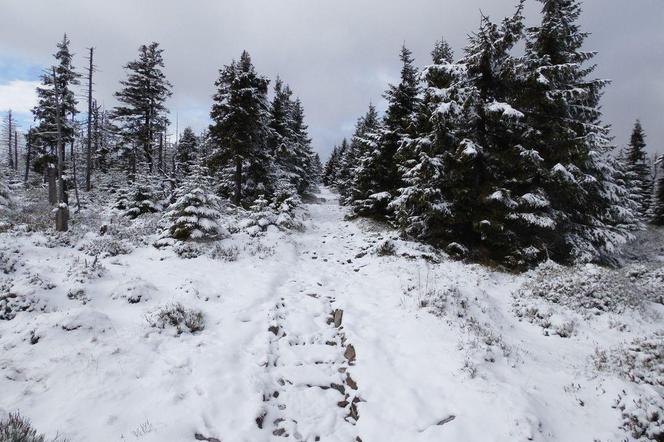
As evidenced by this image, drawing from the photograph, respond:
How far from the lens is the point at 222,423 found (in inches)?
193

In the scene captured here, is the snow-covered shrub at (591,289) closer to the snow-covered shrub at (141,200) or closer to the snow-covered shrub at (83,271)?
the snow-covered shrub at (83,271)

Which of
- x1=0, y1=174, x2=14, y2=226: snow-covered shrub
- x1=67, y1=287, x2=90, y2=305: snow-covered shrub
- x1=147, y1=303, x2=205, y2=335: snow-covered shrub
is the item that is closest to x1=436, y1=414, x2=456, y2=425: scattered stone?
x1=147, y1=303, x2=205, y2=335: snow-covered shrub

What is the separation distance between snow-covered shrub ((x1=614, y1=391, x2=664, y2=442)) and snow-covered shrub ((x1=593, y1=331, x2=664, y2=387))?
80 cm

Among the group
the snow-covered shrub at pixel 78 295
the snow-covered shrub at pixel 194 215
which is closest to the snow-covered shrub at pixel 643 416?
the snow-covered shrub at pixel 78 295

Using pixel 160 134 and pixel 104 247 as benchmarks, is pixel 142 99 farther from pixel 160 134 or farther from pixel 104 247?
pixel 104 247

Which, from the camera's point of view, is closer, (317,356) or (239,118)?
(317,356)

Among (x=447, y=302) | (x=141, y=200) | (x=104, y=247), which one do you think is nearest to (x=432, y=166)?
(x=447, y=302)

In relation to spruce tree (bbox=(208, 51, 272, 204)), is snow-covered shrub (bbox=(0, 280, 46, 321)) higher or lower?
lower

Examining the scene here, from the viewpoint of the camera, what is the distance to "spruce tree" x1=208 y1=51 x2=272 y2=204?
2270 centimetres

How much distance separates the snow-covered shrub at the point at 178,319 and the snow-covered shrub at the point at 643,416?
8.06 m

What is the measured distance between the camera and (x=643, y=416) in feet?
16.0

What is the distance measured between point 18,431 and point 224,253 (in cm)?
959

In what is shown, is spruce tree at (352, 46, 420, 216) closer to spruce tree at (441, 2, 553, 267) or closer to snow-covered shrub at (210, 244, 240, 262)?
spruce tree at (441, 2, 553, 267)

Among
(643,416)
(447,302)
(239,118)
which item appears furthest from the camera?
(239,118)
